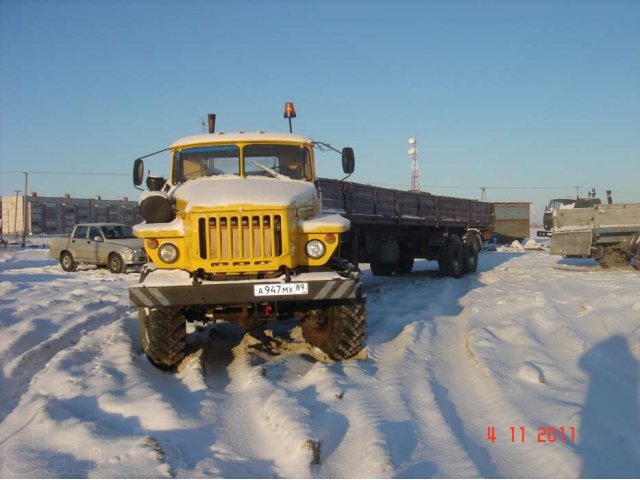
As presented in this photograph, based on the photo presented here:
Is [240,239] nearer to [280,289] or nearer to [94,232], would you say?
[280,289]

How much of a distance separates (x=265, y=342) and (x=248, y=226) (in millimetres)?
2355

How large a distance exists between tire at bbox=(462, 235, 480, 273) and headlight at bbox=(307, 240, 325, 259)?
11.4 meters

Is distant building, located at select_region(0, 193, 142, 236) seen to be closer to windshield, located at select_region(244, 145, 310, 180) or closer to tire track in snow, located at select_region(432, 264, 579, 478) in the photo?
windshield, located at select_region(244, 145, 310, 180)

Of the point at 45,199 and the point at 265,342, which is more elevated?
the point at 45,199

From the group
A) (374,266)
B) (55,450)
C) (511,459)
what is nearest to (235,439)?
(55,450)

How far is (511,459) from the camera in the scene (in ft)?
12.5

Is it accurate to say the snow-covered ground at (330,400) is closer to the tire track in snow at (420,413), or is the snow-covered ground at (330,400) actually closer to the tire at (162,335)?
the tire track in snow at (420,413)

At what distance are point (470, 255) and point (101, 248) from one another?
1133 centimetres

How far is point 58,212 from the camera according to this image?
70.9 m

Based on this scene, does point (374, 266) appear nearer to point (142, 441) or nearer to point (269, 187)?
point (269, 187)

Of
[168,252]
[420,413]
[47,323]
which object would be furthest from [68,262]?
[420,413]

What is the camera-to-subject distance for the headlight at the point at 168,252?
18.8 ft

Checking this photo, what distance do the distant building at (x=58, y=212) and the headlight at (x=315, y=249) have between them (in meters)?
66.0
